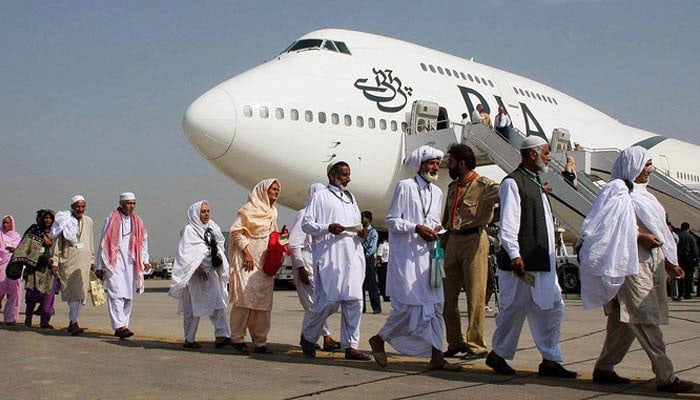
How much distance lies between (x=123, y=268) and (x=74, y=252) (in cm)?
106

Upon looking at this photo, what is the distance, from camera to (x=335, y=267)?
304 inches

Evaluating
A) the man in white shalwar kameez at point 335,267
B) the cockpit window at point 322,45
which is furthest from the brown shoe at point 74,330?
the cockpit window at point 322,45

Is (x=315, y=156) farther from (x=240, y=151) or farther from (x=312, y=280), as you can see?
(x=312, y=280)

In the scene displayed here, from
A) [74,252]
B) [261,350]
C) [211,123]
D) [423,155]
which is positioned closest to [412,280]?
[423,155]

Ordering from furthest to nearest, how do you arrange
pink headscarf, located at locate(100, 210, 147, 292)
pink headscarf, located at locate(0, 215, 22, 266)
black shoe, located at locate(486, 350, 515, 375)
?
pink headscarf, located at locate(0, 215, 22, 266), pink headscarf, located at locate(100, 210, 147, 292), black shoe, located at locate(486, 350, 515, 375)

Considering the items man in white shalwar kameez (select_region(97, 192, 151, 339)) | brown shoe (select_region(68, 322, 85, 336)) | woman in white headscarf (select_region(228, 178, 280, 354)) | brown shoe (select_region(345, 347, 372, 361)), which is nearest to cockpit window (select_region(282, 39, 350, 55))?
man in white shalwar kameez (select_region(97, 192, 151, 339))

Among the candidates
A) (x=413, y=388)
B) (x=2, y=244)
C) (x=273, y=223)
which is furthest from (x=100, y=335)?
(x=413, y=388)

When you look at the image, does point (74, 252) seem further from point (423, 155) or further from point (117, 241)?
point (423, 155)

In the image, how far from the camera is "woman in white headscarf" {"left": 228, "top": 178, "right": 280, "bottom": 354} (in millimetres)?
8492

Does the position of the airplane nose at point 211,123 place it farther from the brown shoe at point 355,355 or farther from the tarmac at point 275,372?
the brown shoe at point 355,355

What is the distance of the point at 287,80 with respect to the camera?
18.3 metres

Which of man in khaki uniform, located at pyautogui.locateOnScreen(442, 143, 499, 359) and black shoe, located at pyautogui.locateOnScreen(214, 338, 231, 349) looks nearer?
man in khaki uniform, located at pyautogui.locateOnScreen(442, 143, 499, 359)

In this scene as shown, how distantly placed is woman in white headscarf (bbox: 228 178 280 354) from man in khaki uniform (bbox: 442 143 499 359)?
1851 mm

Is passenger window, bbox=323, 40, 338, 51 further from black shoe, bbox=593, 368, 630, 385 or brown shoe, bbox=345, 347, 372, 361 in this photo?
black shoe, bbox=593, 368, 630, 385
